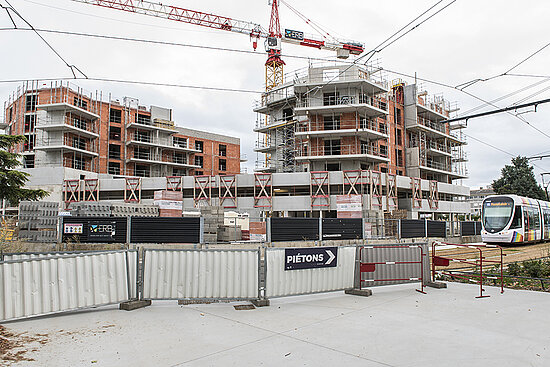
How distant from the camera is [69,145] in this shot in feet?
187

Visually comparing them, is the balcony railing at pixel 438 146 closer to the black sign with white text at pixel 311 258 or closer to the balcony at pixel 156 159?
the balcony at pixel 156 159

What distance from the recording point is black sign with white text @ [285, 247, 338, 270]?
9258mm

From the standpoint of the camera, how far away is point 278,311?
A: 27.4ft

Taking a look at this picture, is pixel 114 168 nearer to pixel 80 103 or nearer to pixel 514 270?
pixel 80 103

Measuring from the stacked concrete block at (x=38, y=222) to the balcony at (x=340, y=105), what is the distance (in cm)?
3047

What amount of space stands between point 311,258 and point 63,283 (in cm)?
552

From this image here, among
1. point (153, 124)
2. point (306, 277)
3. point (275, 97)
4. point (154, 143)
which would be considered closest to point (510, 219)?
point (306, 277)

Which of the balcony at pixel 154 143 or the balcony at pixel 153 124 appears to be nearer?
the balcony at pixel 154 143

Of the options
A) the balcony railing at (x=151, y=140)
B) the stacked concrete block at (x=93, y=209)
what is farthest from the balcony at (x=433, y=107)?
the stacked concrete block at (x=93, y=209)

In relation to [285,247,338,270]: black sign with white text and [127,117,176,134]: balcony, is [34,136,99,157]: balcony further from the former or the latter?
[285,247,338,270]: black sign with white text

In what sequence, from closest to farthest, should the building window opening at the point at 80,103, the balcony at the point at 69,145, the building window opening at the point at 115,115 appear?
the balcony at the point at 69,145
the building window opening at the point at 80,103
the building window opening at the point at 115,115

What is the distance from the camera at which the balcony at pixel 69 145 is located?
5481cm

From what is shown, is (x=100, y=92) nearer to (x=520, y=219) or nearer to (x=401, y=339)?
(x=520, y=219)

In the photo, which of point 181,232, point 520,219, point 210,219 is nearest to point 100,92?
point 210,219
